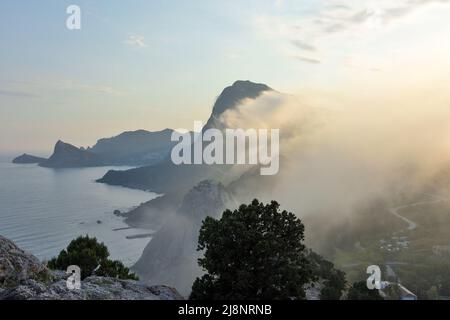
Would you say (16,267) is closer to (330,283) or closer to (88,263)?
(88,263)

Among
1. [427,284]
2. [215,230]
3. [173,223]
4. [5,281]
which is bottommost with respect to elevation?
[427,284]

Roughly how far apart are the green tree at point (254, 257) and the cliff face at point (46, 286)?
338 cm

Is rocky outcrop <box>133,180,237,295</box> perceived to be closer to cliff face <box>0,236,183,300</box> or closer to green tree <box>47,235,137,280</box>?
green tree <box>47,235,137,280</box>

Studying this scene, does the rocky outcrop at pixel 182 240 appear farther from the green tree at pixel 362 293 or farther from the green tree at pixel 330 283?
the green tree at pixel 362 293

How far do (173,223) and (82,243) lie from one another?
10755 cm

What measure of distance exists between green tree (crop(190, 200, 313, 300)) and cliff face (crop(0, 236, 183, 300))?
3.38 metres

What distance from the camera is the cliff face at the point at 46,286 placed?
2091cm

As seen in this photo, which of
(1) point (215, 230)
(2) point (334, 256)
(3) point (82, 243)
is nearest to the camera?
(1) point (215, 230)

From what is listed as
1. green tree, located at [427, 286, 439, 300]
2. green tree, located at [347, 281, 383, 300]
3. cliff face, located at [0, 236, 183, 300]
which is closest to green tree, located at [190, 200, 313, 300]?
cliff face, located at [0, 236, 183, 300]

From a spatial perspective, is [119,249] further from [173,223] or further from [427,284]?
[427,284]

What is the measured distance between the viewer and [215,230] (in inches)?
1070

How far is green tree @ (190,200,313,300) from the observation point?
24906 mm

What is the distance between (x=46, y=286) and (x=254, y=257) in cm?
1202
